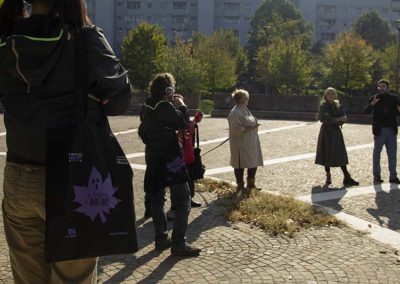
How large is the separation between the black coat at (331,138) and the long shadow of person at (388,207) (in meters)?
0.81

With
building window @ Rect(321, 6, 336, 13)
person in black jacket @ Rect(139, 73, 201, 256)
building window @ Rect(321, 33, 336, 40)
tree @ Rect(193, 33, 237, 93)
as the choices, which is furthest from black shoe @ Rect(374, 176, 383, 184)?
building window @ Rect(321, 6, 336, 13)

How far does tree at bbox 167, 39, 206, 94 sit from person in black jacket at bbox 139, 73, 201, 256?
30821 mm

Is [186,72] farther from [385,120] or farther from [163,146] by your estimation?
[163,146]

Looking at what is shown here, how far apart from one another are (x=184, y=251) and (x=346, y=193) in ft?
13.8

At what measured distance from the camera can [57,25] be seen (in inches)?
81.8

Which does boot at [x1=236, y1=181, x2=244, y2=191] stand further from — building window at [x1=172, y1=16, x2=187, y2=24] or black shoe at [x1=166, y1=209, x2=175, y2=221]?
building window at [x1=172, y1=16, x2=187, y2=24]

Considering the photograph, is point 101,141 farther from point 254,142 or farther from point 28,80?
point 254,142

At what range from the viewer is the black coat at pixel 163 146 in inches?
199

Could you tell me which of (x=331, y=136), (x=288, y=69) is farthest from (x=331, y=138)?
(x=288, y=69)

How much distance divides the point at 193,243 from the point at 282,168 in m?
5.75

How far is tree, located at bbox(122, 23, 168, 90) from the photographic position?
3812 centimetres

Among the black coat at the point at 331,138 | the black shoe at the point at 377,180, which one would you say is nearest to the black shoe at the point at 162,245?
the black coat at the point at 331,138

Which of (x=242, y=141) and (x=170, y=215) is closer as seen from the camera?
(x=170, y=215)

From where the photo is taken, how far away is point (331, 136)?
9.27m
